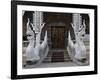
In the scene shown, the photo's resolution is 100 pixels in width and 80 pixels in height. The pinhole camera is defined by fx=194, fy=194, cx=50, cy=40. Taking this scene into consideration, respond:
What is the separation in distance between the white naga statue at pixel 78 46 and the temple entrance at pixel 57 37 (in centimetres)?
10

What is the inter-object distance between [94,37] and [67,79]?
551mm

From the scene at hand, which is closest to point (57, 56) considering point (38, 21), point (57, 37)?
point (57, 37)

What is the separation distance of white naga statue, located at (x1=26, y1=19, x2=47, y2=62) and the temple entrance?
8cm

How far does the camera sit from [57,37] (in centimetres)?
204

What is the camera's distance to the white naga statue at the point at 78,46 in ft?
6.86

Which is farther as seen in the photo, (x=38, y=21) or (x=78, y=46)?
(x=78, y=46)

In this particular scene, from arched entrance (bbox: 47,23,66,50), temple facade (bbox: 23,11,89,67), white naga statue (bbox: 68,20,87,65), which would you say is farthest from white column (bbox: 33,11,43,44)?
white naga statue (bbox: 68,20,87,65)

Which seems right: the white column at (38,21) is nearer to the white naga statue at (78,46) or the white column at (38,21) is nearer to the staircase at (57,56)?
the staircase at (57,56)

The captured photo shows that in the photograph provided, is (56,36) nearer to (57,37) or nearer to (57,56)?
(57,37)

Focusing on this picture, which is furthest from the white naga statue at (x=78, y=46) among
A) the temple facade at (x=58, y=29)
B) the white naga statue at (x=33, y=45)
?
the white naga statue at (x=33, y=45)

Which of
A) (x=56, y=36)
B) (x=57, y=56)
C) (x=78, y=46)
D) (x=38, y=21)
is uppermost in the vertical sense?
(x=38, y=21)

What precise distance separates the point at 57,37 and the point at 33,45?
27 centimetres

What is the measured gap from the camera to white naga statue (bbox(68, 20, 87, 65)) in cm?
209

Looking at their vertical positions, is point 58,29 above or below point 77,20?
below
